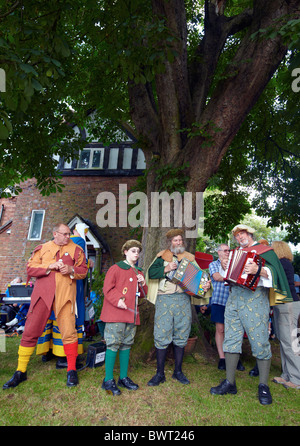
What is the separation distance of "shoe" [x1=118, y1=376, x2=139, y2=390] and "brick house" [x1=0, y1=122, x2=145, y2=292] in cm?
898

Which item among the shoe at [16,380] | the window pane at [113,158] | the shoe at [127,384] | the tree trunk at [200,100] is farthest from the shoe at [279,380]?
the window pane at [113,158]

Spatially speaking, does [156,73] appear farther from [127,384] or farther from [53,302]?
[127,384]

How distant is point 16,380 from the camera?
3.88 metres

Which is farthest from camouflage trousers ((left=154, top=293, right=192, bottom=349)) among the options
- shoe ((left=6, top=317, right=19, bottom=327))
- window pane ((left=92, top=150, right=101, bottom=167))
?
window pane ((left=92, top=150, right=101, bottom=167))

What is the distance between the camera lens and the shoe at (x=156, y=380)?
392 centimetres

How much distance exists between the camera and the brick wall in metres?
13.1

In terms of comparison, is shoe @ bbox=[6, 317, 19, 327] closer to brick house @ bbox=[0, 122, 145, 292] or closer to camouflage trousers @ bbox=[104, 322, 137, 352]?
brick house @ bbox=[0, 122, 145, 292]

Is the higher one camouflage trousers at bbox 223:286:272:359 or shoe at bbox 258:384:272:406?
camouflage trousers at bbox 223:286:272:359

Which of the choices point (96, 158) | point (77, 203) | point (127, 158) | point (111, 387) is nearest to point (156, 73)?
point (111, 387)

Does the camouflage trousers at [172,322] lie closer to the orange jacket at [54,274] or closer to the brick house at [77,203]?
the orange jacket at [54,274]

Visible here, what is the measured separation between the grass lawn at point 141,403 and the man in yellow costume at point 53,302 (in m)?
0.31

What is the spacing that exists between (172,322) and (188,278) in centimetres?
67

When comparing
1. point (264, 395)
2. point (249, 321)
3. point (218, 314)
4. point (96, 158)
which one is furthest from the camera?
point (96, 158)
